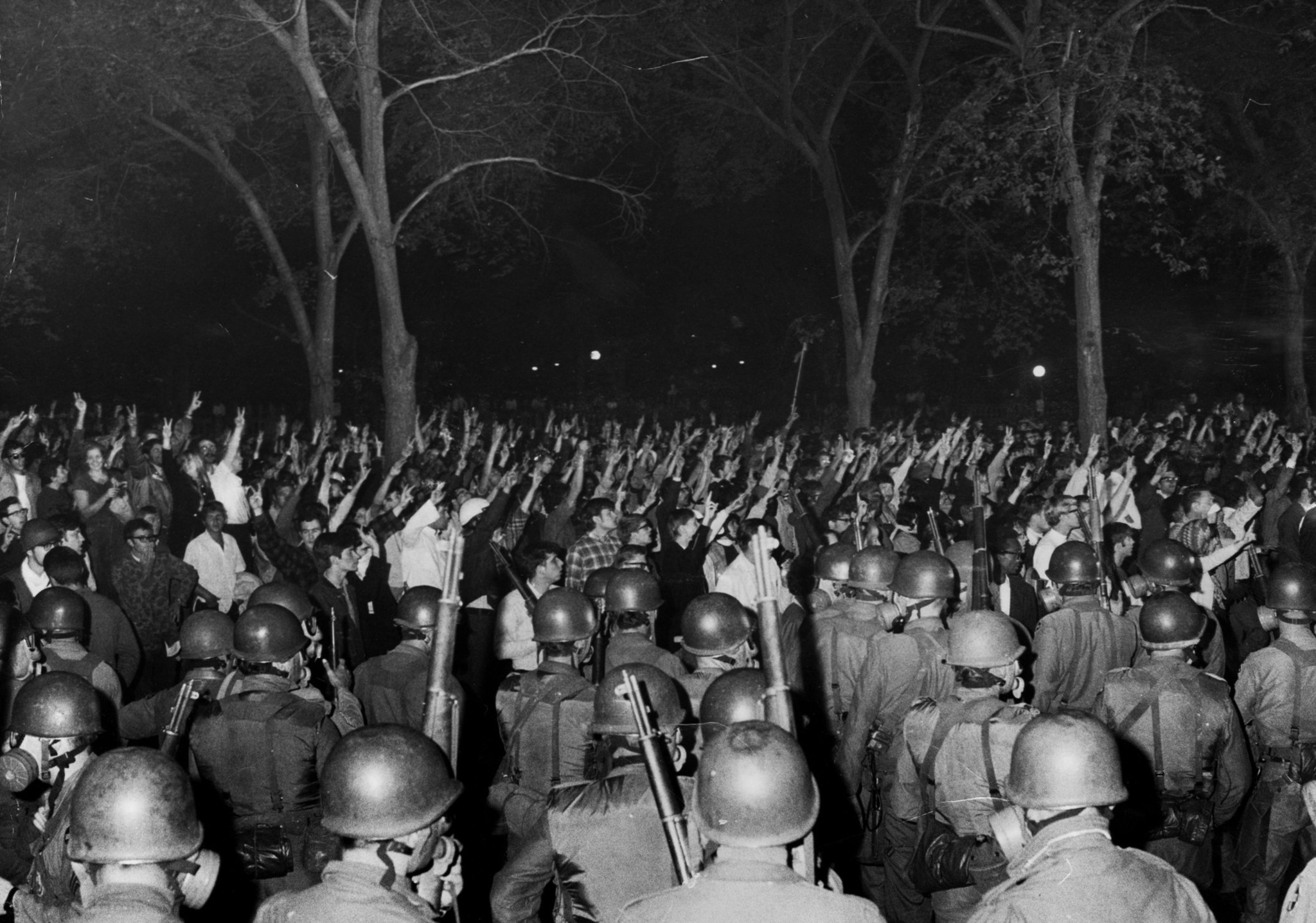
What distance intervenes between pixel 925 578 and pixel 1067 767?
134 inches

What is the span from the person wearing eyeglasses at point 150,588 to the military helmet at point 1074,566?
19.3 feet

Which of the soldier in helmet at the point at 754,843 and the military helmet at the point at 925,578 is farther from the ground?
the military helmet at the point at 925,578

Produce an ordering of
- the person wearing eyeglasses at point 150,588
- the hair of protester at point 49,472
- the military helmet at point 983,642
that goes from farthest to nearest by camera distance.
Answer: the hair of protester at point 49,472 < the person wearing eyeglasses at point 150,588 < the military helmet at point 983,642

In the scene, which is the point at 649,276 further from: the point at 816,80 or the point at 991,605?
the point at 991,605

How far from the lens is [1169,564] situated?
298 inches

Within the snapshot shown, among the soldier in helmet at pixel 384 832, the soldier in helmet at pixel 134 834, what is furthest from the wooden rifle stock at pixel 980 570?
the soldier in helmet at pixel 134 834

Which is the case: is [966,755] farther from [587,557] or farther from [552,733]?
[587,557]

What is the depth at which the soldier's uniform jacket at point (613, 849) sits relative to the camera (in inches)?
165

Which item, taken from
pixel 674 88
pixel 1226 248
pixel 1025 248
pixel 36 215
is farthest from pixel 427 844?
pixel 1226 248

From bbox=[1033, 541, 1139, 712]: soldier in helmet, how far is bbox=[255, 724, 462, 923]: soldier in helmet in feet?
14.1

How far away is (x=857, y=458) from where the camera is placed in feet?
59.9

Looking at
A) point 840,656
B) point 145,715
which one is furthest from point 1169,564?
point 145,715

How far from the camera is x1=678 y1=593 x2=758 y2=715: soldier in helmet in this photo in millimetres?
5852

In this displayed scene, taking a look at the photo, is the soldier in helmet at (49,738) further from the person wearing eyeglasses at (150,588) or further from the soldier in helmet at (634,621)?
the person wearing eyeglasses at (150,588)
